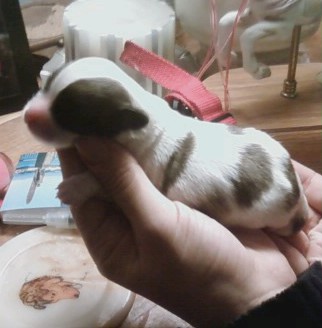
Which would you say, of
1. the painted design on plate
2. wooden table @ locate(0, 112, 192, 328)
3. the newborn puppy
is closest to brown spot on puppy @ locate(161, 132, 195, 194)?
the newborn puppy

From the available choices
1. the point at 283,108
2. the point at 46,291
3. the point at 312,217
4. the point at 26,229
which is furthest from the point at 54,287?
the point at 283,108

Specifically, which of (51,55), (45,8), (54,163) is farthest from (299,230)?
(45,8)

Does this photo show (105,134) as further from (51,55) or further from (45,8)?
(45,8)

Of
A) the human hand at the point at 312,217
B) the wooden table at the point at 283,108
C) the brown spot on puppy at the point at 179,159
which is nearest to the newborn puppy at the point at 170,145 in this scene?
the brown spot on puppy at the point at 179,159

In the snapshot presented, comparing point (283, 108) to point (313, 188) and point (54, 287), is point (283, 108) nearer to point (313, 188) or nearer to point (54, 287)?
point (313, 188)

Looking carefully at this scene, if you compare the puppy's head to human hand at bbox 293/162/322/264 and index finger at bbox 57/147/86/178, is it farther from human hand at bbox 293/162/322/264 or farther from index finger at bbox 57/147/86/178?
human hand at bbox 293/162/322/264

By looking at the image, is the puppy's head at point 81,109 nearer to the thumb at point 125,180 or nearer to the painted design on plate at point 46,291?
the thumb at point 125,180
